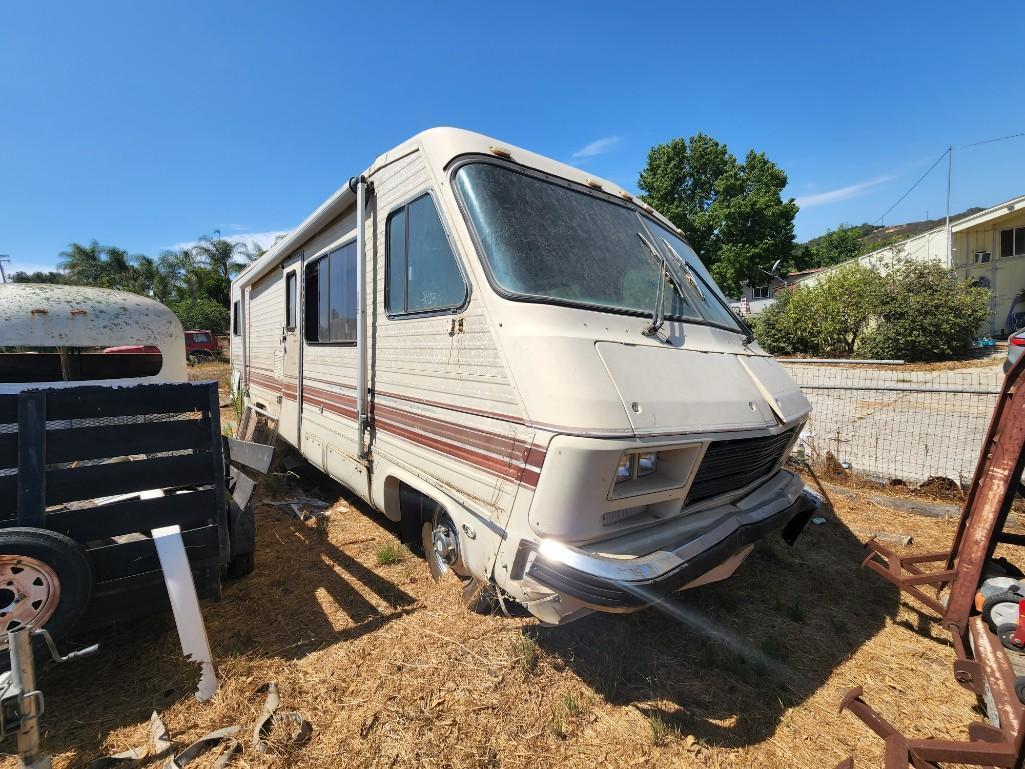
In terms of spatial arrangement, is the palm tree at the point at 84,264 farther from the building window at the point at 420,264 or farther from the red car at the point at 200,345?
the building window at the point at 420,264

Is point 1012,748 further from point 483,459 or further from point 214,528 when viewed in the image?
point 214,528

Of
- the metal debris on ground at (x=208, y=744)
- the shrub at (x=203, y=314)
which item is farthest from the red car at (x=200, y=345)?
the metal debris on ground at (x=208, y=744)

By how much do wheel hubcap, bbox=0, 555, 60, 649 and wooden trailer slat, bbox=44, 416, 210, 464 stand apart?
44cm

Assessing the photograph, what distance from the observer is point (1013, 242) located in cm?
2055

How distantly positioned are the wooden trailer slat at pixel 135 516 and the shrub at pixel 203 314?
3433cm

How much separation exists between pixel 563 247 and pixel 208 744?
113 inches

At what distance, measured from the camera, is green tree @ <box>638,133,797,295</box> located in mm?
29328

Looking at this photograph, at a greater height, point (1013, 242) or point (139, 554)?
point (1013, 242)

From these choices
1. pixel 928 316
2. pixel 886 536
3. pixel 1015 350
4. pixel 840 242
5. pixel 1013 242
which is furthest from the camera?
pixel 840 242

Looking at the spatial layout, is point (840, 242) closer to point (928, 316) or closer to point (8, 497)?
point (928, 316)

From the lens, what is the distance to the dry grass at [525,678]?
221cm

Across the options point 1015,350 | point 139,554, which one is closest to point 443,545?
point 139,554

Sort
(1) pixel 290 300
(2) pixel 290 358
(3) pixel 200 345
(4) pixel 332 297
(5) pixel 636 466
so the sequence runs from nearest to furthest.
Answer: (5) pixel 636 466, (4) pixel 332 297, (2) pixel 290 358, (1) pixel 290 300, (3) pixel 200 345

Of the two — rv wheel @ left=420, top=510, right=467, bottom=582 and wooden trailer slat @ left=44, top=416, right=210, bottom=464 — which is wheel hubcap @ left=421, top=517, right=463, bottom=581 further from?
wooden trailer slat @ left=44, top=416, right=210, bottom=464
